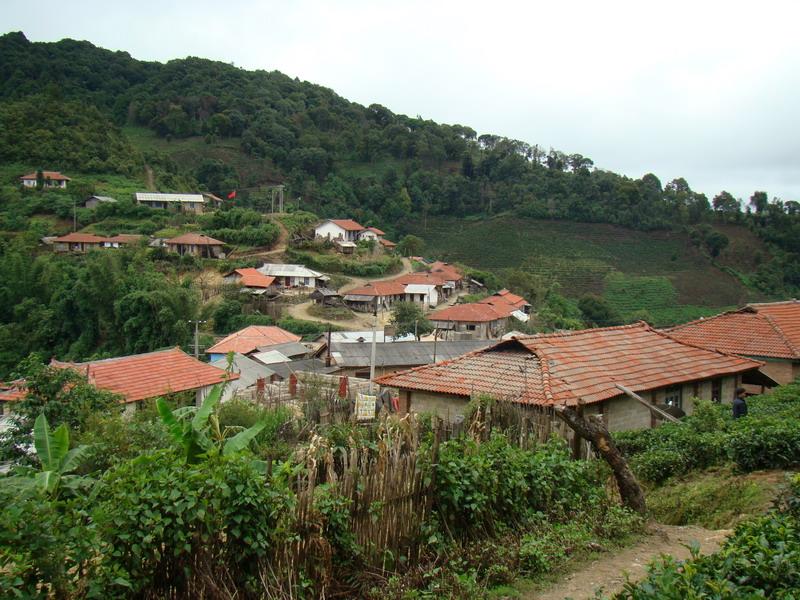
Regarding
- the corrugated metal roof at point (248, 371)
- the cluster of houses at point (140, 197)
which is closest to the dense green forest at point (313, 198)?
the cluster of houses at point (140, 197)

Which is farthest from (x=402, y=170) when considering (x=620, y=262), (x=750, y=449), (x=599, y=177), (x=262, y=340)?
(x=750, y=449)

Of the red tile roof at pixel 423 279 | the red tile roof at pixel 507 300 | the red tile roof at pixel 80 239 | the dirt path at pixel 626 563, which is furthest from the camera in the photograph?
the red tile roof at pixel 423 279

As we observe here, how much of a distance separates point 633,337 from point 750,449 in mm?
6590

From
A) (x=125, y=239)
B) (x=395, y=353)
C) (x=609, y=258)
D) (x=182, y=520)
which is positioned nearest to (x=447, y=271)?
(x=609, y=258)

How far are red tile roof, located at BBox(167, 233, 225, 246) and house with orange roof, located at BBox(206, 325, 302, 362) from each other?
53.8 feet

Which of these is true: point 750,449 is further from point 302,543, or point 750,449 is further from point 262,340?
point 262,340

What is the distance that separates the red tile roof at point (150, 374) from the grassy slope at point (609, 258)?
37056mm

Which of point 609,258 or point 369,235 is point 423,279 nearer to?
point 369,235

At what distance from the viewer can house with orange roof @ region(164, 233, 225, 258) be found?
46312 millimetres

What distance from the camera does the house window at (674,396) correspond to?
496 inches

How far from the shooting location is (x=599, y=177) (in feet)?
239

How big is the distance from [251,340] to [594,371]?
73.8 feet

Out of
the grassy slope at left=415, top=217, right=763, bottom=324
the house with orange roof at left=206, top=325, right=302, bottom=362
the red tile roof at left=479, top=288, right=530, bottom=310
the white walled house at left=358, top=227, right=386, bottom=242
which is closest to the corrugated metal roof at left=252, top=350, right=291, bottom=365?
the house with orange roof at left=206, top=325, right=302, bottom=362

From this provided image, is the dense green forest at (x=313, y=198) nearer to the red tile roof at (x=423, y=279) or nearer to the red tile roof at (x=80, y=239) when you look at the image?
the red tile roof at (x=80, y=239)
